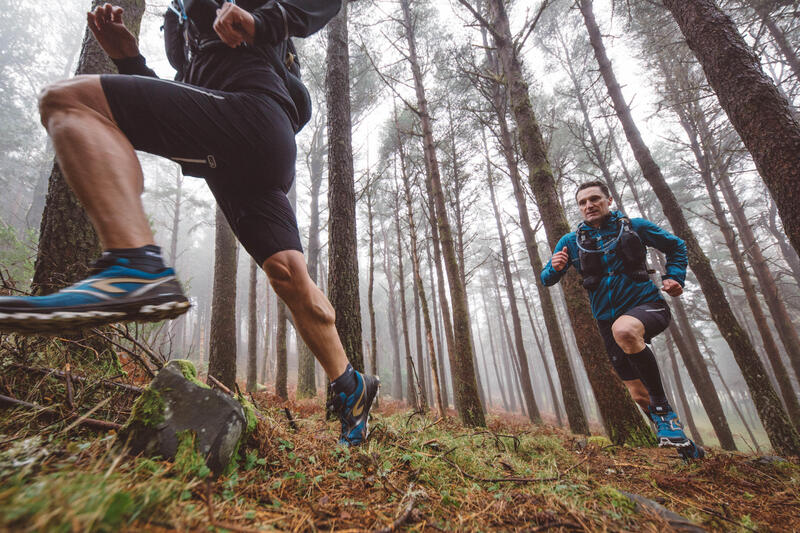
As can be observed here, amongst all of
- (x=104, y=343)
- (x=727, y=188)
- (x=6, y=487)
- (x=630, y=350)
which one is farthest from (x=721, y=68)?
(x=727, y=188)

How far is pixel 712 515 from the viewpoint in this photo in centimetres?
130

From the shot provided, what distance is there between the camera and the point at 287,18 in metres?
1.50

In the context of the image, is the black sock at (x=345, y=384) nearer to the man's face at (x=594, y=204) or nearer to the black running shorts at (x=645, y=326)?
the black running shorts at (x=645, y=326)

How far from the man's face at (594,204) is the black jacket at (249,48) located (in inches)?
103

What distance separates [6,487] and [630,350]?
3.09 metres

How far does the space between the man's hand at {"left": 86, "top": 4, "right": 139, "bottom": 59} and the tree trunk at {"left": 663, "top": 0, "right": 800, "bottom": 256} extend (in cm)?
489

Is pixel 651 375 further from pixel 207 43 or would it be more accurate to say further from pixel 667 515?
pixel 207 43

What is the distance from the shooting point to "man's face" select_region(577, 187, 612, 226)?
2.98 metres

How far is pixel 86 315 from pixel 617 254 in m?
3.37

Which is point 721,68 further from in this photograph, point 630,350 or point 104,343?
point 104,343

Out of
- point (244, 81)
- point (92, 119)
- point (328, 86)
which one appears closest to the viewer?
point (92, 119)

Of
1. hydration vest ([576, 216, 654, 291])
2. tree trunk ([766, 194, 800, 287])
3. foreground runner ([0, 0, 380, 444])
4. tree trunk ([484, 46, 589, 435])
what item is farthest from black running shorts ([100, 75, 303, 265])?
tree trunk ([766, 194, 800, 287])

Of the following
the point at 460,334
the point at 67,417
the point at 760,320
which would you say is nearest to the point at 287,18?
the point at 67,417

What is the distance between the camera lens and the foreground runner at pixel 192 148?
40.8 inches
